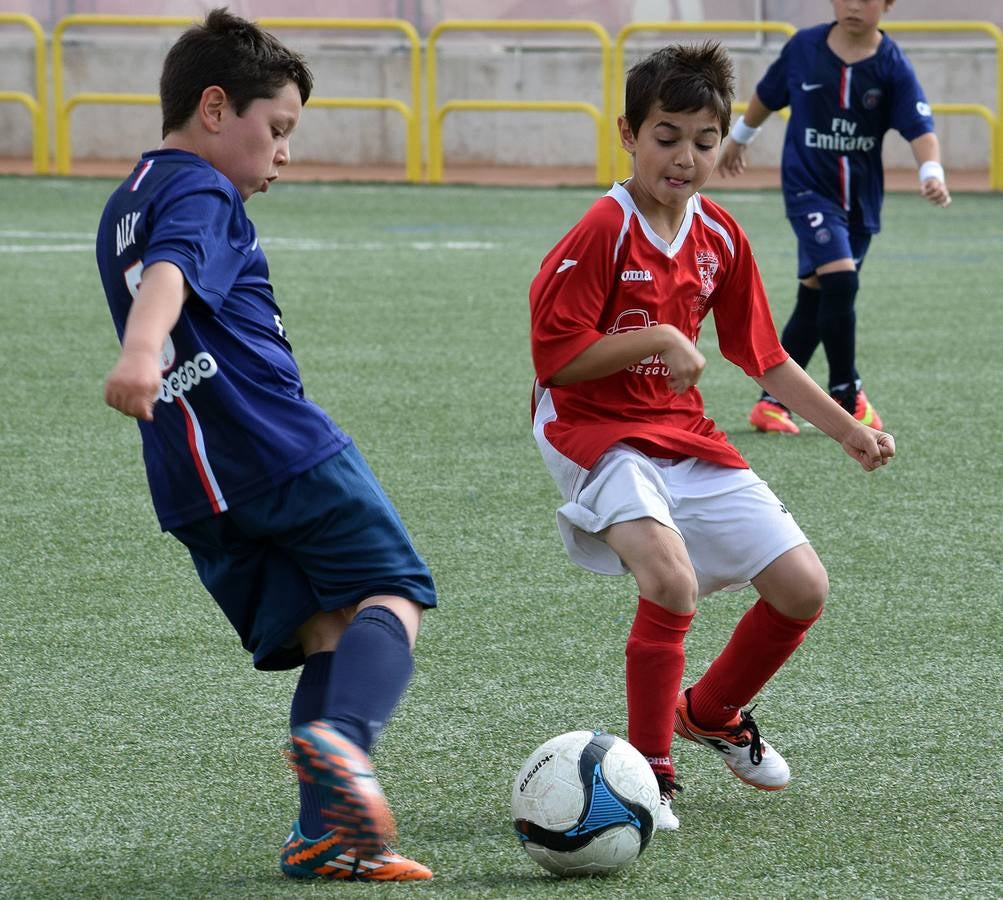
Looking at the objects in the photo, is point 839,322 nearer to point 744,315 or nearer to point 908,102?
point 908,102

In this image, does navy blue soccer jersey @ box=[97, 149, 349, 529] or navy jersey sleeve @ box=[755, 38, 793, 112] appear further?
navy jersey sleeve @ box=[755, 38, 793, 112]

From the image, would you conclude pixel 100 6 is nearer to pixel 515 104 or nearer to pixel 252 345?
pixel 515 104

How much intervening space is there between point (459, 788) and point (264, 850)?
0.39 m

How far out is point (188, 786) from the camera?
2.88 metres

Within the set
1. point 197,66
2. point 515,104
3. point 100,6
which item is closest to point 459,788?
point 197,66

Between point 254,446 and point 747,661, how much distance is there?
981mm

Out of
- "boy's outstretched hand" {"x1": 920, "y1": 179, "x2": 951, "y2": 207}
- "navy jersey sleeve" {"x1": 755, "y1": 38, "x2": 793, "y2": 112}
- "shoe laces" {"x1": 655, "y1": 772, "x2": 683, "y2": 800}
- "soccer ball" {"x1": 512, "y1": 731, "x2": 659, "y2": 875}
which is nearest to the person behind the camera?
"soccer ball" {"x1": 512, "y1": 731, "x2": 659, "y2": 875}

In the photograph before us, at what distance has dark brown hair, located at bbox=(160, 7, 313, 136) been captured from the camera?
250cm

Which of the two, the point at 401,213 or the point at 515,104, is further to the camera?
the point at 515,104

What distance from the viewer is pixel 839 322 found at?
597 cm

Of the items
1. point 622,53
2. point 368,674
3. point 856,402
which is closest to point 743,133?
point 856,402

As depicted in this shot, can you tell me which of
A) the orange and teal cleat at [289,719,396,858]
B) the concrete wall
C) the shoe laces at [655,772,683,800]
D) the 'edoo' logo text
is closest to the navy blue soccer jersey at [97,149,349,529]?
the 'edoo' logo text

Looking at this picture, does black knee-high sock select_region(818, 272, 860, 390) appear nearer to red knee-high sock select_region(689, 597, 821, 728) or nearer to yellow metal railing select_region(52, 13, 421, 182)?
red knee-high sock select_region(689, 597, 821, 728)

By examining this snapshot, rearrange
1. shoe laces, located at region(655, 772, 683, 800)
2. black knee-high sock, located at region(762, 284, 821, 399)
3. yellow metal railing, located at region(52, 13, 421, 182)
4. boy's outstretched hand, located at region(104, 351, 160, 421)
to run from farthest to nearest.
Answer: yellow metal railing, located at region(52, 13, 421, 182)
black knee-high sock, located at region(762, 284, 821, 399)
shoe laces, located at region(655, 772, 683, 800)
boy's outstretched hand, located at region(104, 351, 160, 421)
